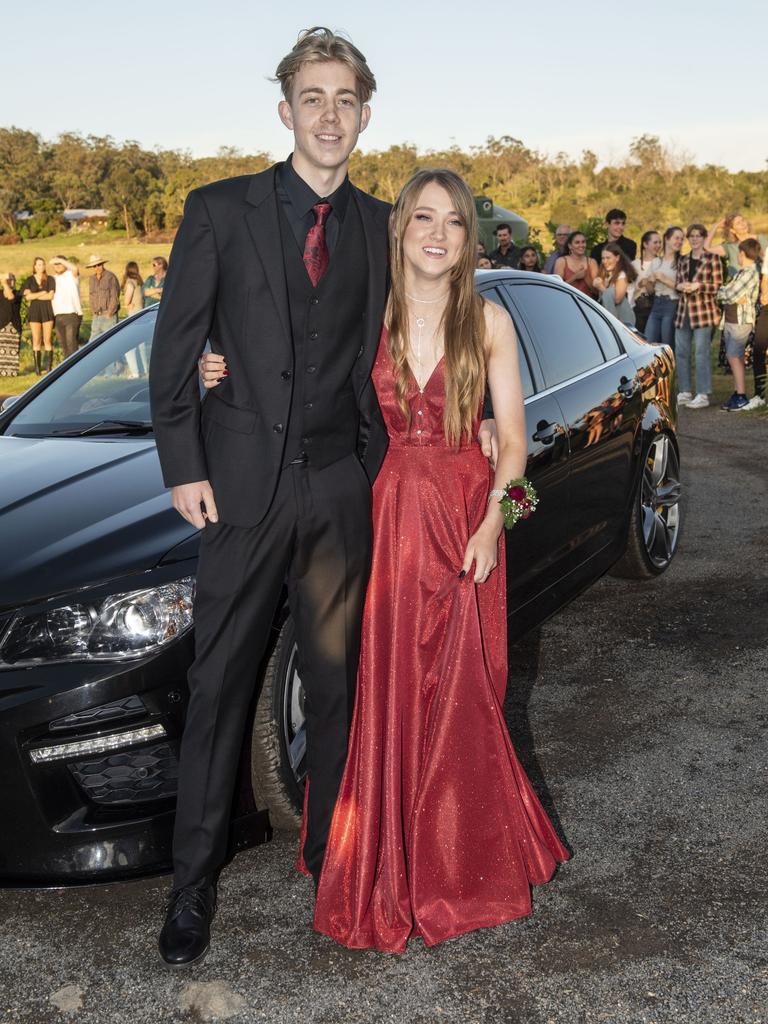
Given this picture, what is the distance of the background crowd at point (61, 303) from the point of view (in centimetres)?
1486

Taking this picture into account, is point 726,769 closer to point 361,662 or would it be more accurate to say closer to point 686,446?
point 361,662

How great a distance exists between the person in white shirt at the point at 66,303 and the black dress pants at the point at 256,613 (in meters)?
13.8

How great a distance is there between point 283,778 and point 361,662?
400mm

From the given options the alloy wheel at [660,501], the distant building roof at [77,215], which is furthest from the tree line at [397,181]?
the alloy wheel at [660,501]

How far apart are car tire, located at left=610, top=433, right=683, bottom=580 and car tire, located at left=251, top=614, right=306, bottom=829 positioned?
102 inches

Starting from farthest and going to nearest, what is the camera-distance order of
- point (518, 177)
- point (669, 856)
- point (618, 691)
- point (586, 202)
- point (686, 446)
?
point (518, 177), point (586, 202), point (686, 446), point (618, 691), point (669, 856)

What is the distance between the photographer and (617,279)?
35.8 ft

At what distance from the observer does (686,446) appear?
9.37m

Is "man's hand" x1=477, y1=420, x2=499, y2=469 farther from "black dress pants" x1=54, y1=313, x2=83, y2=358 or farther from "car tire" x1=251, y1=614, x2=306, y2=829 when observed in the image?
"black dress pants" x1=54, y1=313, x2=83, y2=358

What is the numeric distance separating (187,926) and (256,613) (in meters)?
0.77

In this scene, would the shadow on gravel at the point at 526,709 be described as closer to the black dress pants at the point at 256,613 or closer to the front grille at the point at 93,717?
the black dress pants at the point at 256,613

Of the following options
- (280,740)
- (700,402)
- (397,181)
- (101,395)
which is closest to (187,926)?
(280,740)

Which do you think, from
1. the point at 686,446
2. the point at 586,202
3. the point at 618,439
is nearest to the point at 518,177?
the point at 586,202

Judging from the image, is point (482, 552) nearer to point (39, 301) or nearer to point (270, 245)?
point (270, 245)
